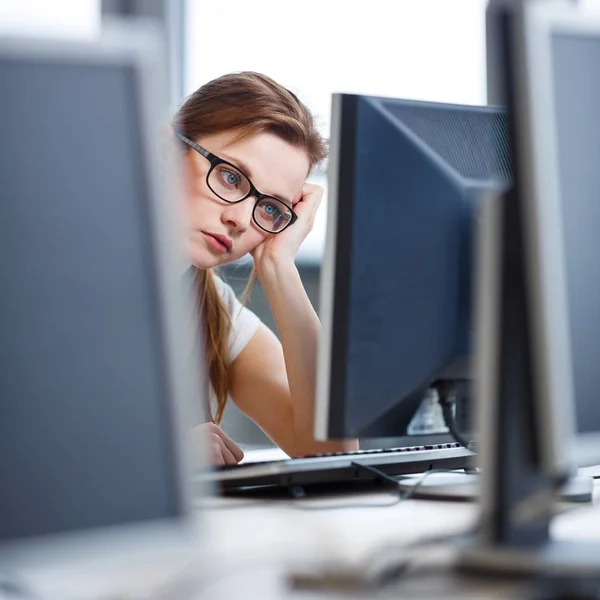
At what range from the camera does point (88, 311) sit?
57 cm

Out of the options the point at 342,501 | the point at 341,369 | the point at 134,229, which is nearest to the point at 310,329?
the point at 342,501

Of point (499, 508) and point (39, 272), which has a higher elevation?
point (39, 272)

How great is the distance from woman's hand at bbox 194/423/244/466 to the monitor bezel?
616mm

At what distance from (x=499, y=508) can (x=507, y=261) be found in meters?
0.22

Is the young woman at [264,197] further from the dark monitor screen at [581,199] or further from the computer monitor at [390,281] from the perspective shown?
the dark monitor screen at [581,199]

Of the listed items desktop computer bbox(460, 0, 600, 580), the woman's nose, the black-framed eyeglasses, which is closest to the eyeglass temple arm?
the black-framed eyeglasses

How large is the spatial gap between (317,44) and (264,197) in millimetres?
969

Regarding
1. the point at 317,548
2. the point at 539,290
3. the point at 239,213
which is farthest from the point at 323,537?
Answer: the point at 239,213

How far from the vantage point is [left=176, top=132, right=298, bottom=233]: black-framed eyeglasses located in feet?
5.07

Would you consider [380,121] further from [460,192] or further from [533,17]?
[533,17]

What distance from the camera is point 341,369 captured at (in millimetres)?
830

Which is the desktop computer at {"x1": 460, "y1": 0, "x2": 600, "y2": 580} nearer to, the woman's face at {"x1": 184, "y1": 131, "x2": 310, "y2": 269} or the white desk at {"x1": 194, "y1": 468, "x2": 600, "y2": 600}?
the white desk at {"x1": 194, "y1": 468, "x2": 600, "y2": 600}

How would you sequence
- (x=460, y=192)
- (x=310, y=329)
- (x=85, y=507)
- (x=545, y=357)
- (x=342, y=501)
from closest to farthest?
(x=85, y=507)
(x=545, y=357)
(x=460, y=192)
(x=342, y=501)
(x=310, y=329)

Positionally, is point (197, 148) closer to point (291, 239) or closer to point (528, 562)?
point (291, 239)
